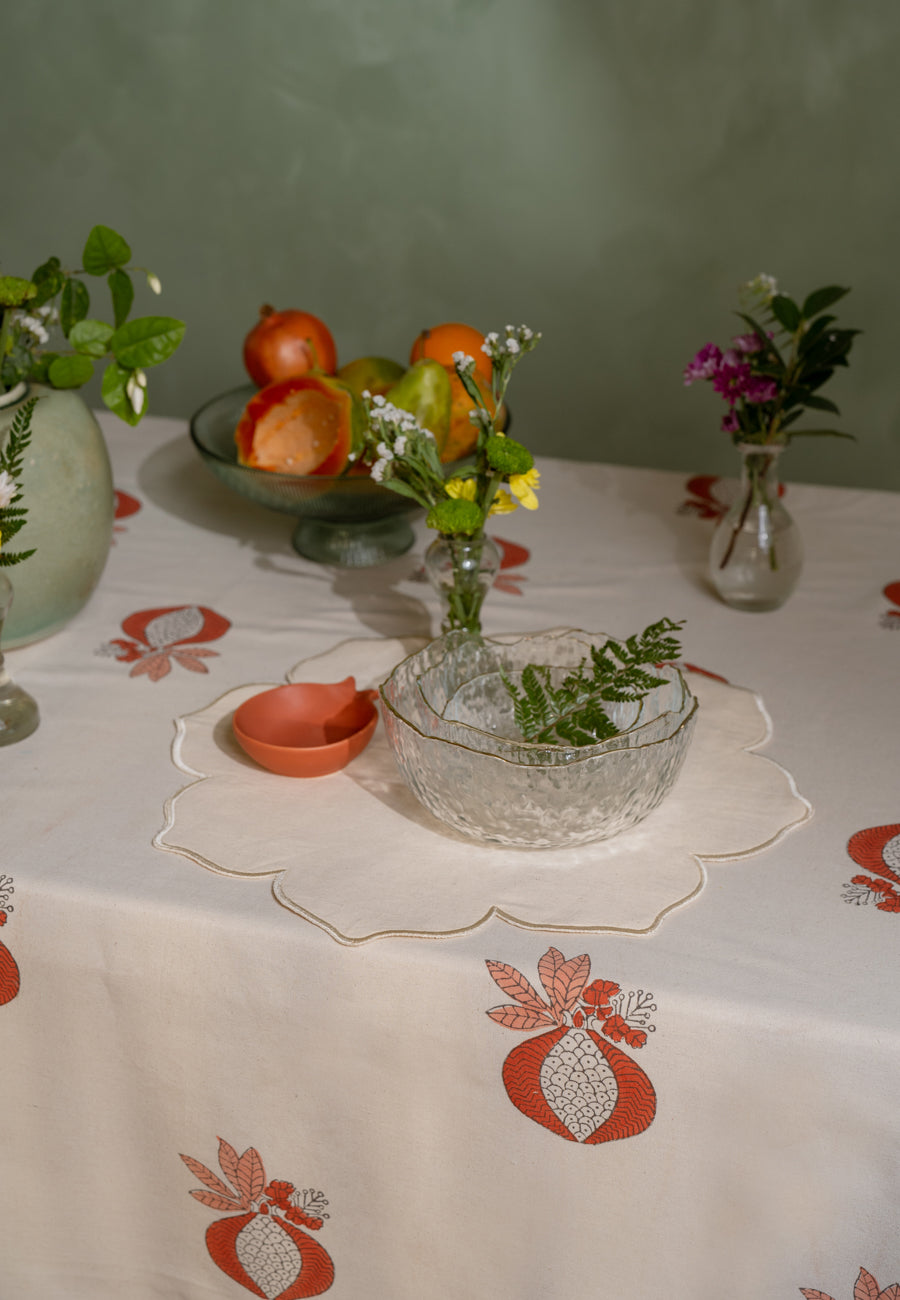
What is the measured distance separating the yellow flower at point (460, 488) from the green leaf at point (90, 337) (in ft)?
1.03

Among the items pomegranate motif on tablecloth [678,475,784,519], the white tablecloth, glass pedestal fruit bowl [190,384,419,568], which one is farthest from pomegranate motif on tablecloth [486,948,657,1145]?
pomegranate motif on tablecloth [678,475,784,519]

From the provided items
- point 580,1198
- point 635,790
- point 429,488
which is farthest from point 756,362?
point 580,1198

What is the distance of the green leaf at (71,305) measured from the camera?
0.94 meters

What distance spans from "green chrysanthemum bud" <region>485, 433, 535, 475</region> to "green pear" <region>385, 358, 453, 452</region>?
0.18 m

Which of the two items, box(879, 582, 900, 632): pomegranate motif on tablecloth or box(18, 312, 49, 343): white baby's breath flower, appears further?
box(879, 582, 900, 632): pomegranate motif on tablecloth

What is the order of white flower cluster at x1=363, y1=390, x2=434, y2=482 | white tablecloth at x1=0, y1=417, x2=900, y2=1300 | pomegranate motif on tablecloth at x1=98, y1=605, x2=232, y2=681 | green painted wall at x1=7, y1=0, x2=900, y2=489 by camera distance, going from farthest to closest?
green painted wall at x1=7, y1=0, x2=900, y2=489 → pomegranate motif on tablecloth at x1=98, y1=605, x2=232, y2=681 → white flower cluster at x1=363, y1=390, x2=434, y2=482 → white tablecloth at x1=0, y1=417, x2=900, y2=1300

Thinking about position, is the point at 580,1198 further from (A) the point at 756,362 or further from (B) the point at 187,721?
(A) the point at 756,362

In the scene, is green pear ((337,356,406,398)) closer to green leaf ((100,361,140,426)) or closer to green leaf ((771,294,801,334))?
green leaf ((100,361,140,426))

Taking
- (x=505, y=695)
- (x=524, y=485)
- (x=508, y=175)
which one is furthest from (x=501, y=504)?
(x=508, y=175)

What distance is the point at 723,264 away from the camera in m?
2.14

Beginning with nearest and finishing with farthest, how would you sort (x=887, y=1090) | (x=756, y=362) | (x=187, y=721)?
(x=887, y=1090) < (x=187, y=721) < (x=756, y=362)

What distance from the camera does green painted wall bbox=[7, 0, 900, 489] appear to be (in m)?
2.01

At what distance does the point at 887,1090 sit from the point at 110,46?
2429 millimetres

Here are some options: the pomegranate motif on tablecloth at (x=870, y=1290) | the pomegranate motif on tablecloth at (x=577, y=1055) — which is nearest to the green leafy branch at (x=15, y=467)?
the pomegranate motif on tablecloth at (x=577, y=1055)
